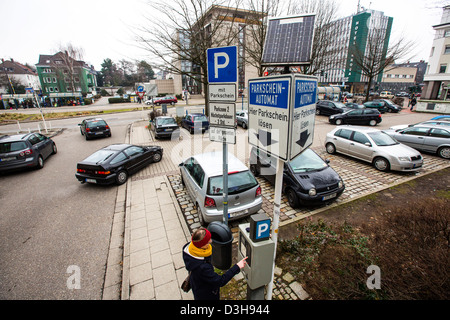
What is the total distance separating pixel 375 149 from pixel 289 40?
8.29m

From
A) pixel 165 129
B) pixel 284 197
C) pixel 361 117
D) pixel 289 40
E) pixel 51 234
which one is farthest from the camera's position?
pixel 361 117

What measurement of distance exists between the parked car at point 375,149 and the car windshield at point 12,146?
14.8m

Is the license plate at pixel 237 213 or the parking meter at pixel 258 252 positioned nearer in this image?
the parking meter at pixel 258 252

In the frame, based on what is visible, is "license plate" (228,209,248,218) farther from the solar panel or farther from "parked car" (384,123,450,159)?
"parked car" (384,123,450,159)

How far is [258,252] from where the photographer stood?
8.67ft

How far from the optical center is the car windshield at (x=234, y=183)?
16.8 ft

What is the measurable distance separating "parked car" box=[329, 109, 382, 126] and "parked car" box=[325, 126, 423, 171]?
977 centimetres

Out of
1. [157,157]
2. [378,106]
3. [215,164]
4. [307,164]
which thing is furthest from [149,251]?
[378,106]

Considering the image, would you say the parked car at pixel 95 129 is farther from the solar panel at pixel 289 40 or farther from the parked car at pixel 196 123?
the solar panel at pixel 289 40

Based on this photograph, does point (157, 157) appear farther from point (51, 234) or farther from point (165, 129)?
point (51, 234)

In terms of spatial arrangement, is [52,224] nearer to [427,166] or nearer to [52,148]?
[52,148]

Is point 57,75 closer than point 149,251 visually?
No

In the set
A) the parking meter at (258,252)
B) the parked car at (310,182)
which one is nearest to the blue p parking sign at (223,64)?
the parking meter at (258,252)
